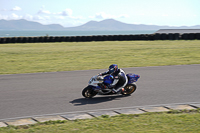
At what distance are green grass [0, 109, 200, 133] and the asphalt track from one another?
1153mm

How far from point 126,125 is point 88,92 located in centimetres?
298

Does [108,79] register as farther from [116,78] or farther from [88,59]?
[88,59]

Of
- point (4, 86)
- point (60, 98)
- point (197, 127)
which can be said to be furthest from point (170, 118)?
point (4, 86)

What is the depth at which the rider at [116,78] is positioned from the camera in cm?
895

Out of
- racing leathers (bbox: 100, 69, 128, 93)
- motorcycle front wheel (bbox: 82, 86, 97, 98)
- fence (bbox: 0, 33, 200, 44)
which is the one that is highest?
fence (bbox: 0, 33, 200, 44)

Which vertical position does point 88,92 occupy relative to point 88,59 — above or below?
below

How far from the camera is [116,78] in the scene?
357 inches

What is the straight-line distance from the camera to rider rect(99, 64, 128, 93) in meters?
8.95

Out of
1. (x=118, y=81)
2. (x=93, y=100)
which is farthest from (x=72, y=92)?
(x=118, y=81)

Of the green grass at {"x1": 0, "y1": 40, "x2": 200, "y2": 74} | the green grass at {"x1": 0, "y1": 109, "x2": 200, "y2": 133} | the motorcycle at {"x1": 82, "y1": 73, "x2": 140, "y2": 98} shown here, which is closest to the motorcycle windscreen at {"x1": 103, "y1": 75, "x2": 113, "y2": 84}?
the motorcycle at {"x1": 82, "y1": 73, "x2": 140, "y2": 98}

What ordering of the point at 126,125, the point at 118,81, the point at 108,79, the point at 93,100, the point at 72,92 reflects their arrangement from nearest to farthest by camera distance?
the point at 126,125 → the point at 93,100 → the point at 108,79 → the point at 118,81 → the point at 72,92

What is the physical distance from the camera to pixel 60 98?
8750mm

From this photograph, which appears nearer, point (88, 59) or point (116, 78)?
point (116, 78)

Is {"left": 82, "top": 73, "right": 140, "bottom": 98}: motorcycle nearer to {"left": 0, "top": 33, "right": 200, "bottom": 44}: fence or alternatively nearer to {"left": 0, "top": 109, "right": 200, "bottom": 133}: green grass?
{"left": 0, "top": 109, "right": 200, "bottom": 133}: green grass
